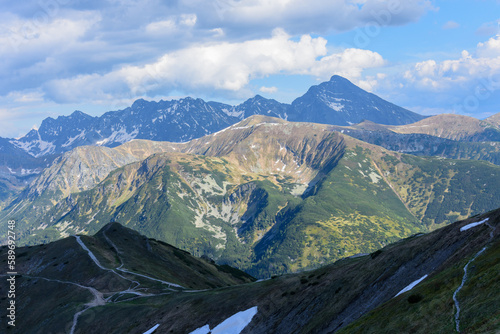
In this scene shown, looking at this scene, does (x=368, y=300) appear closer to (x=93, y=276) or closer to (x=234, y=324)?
(x=234, y=324)

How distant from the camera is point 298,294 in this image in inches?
2692

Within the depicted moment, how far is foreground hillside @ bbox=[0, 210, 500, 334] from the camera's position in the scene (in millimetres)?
36688

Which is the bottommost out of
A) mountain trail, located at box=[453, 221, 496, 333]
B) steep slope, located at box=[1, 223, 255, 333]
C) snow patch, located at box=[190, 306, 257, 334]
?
snow patch, located at box=[190, 306, 257, 334]

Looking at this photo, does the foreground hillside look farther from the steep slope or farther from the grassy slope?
the steep slope

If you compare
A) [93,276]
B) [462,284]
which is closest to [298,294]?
[462,284]

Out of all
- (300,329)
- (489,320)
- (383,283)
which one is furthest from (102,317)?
(489,320)

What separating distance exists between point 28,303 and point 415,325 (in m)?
126

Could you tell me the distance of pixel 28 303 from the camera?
12156 centimetres

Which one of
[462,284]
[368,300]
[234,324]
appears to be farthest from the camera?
[234,324]

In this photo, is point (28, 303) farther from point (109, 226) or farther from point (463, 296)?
point (463, 296)

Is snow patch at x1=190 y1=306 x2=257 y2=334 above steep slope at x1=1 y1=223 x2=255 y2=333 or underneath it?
underneath

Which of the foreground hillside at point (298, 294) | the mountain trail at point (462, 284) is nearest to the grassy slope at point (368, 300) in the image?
the foreground hillside at point (298, 294)

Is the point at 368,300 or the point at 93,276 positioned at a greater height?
the point at 93,276

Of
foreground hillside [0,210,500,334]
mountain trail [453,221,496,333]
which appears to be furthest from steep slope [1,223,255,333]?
mountain trail [453,221,496,333]
